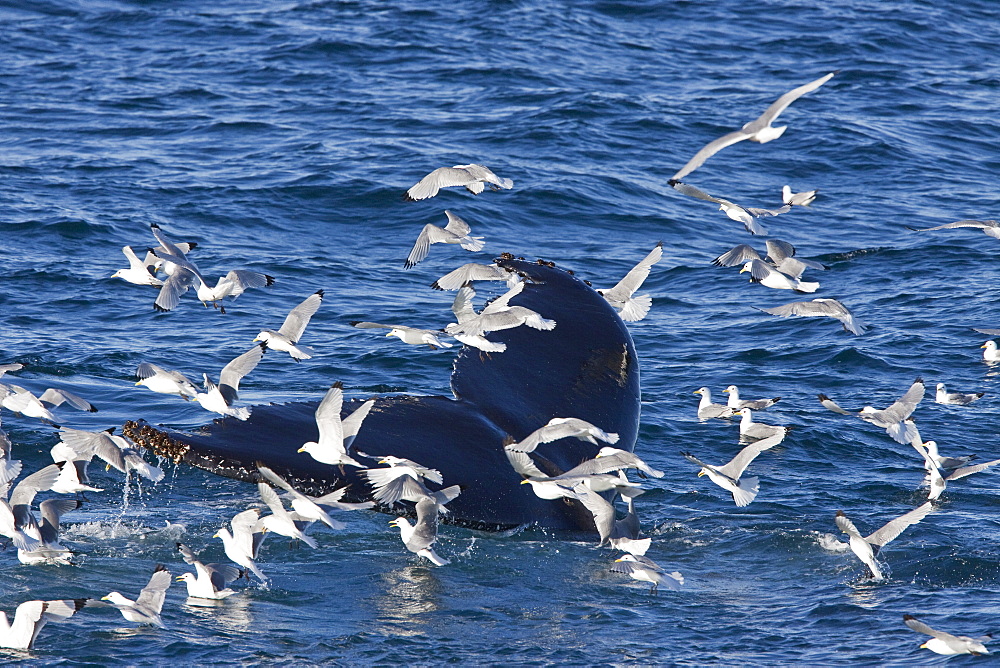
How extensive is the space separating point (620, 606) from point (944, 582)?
1931 millimetres

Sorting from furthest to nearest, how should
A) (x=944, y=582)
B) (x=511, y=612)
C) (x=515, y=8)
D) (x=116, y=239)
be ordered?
(x=515, y=8)
(x=116, y=239)
(x=944, y=582)
(x=511, y=612)

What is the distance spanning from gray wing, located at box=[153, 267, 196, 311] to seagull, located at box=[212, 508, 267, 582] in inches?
147

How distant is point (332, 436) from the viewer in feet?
22.6

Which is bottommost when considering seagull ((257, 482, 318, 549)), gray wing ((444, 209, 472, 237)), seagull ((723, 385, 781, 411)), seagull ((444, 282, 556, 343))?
seagull ((723, 385, 781, 411))

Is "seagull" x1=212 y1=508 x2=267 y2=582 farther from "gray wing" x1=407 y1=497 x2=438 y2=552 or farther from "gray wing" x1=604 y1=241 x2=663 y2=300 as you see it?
"gray wing" x1=604 y1=241 x2=663 y2=300

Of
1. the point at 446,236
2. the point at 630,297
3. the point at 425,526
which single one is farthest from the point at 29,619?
the point at 630,297

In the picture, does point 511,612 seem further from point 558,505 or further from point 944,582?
point 944,582

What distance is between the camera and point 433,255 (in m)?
16.1

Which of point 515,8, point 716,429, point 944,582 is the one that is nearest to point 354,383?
point 716,429

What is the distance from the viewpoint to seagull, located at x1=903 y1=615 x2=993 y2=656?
20.5 feet

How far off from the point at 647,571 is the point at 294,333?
158 inches

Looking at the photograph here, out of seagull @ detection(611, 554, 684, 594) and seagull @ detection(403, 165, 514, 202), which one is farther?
seagull @ detection(403, 165, 514, 202)

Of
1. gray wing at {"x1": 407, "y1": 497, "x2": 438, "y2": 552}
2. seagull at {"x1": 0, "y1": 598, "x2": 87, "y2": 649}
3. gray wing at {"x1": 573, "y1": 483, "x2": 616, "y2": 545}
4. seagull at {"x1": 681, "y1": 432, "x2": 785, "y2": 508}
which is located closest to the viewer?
seagull at {"x1": 0, "y1": 598, "x2": 87, "y2": 649}

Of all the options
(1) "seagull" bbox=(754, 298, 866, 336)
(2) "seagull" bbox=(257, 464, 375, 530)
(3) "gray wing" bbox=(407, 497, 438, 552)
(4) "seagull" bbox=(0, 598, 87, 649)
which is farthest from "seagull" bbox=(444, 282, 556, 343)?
(1) "seagull" bbox=(754, 298, 866, 336)
